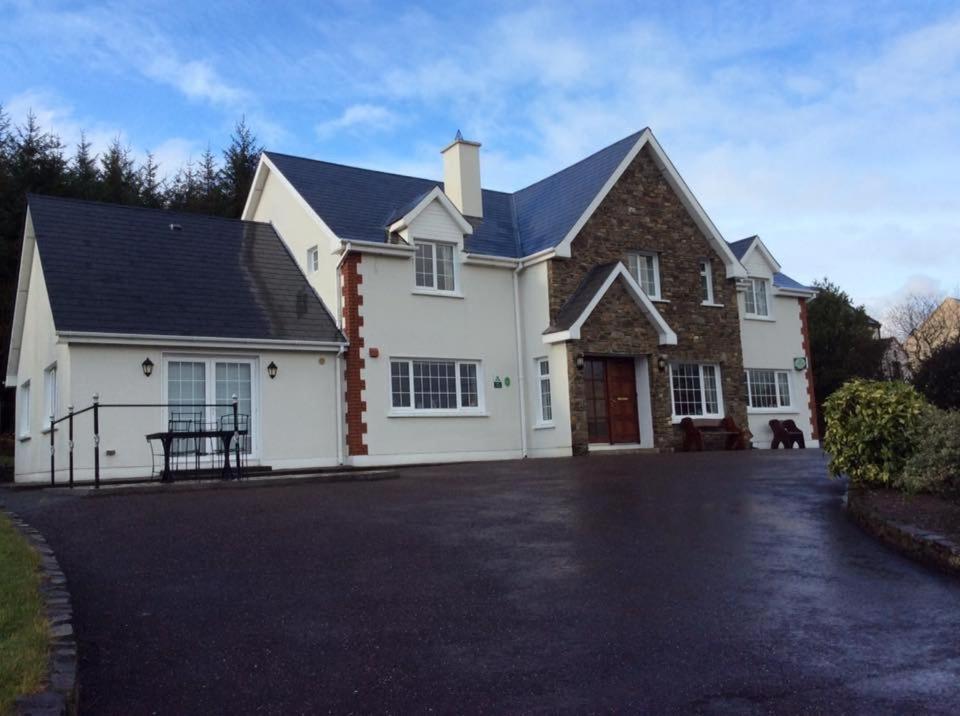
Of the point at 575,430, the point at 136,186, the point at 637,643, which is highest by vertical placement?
the point at 136,186

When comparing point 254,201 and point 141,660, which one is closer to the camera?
point 141,660

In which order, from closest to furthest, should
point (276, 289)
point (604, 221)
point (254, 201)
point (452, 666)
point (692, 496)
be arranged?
point (452, 666)
point (692, 496)
point (276, 289)
point (604, 221)
point (254, 201)

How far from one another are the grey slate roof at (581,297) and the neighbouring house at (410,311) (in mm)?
65

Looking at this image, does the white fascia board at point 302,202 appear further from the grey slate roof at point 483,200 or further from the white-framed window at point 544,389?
the white-framed window at point 544,389

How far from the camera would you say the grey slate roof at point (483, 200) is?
72.8 ft

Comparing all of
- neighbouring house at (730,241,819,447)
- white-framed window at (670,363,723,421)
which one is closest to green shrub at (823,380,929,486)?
white-framed window at (670,363,723,421)

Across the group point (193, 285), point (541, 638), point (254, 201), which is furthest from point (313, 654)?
point (254, 201)

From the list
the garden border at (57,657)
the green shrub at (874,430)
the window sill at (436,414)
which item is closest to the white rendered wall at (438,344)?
the window sill at (436,414)

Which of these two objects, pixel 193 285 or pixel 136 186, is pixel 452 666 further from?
pixel 136 186

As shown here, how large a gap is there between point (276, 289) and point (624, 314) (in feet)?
27.7

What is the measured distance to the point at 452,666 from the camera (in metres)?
5.11

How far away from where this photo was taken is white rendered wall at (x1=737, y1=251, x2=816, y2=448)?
2683cm

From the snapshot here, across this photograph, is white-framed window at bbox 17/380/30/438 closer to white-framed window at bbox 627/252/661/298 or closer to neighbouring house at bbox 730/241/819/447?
white-framed window at bbox 627/252/661/298

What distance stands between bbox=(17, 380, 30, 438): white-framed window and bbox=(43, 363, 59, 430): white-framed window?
184 cm
